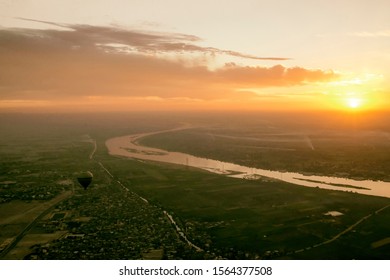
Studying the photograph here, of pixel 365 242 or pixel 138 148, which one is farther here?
pixel 138 148

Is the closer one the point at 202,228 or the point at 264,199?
the point at 202,228

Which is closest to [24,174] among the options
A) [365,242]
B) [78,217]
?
[78,217]

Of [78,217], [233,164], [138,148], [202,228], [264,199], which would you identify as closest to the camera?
[202,228]

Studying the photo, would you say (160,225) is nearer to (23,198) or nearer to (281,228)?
(281,228)

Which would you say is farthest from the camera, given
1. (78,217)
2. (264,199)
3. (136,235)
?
(264,199)

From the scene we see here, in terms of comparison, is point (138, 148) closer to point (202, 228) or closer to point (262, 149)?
point (262, 149)
